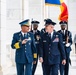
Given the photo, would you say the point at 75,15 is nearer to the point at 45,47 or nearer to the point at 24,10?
the point at 24,10

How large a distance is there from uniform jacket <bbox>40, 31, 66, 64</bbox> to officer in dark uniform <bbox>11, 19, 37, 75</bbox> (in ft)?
0.91

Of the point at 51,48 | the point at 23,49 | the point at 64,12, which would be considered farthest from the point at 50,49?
the point at 64,12

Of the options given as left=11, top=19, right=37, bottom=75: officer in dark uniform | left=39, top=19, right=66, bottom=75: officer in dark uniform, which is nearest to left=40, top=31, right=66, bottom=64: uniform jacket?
left=39, top=19, right=66, bottom=75: officer in dark uniform

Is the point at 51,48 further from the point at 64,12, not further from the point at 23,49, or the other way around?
the point at 64,12

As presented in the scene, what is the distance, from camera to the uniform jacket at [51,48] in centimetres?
959

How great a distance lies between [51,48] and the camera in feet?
31.4

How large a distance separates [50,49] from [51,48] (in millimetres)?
35

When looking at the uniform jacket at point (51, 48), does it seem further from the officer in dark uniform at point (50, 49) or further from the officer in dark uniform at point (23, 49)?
the officer in dark uniform at point (23, 49)

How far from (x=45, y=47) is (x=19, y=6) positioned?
6711 millimetres

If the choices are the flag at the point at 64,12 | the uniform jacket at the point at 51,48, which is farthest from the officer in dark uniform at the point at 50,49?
the flag at the point at 64,12

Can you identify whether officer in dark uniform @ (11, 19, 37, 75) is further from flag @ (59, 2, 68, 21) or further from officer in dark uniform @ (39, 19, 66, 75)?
flag @ (59, 2, 68, 21)

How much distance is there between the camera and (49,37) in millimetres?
9672

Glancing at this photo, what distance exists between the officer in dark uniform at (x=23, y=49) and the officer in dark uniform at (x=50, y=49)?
0.93ft

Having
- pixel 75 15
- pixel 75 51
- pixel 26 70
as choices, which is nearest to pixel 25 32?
pixel 26 70
